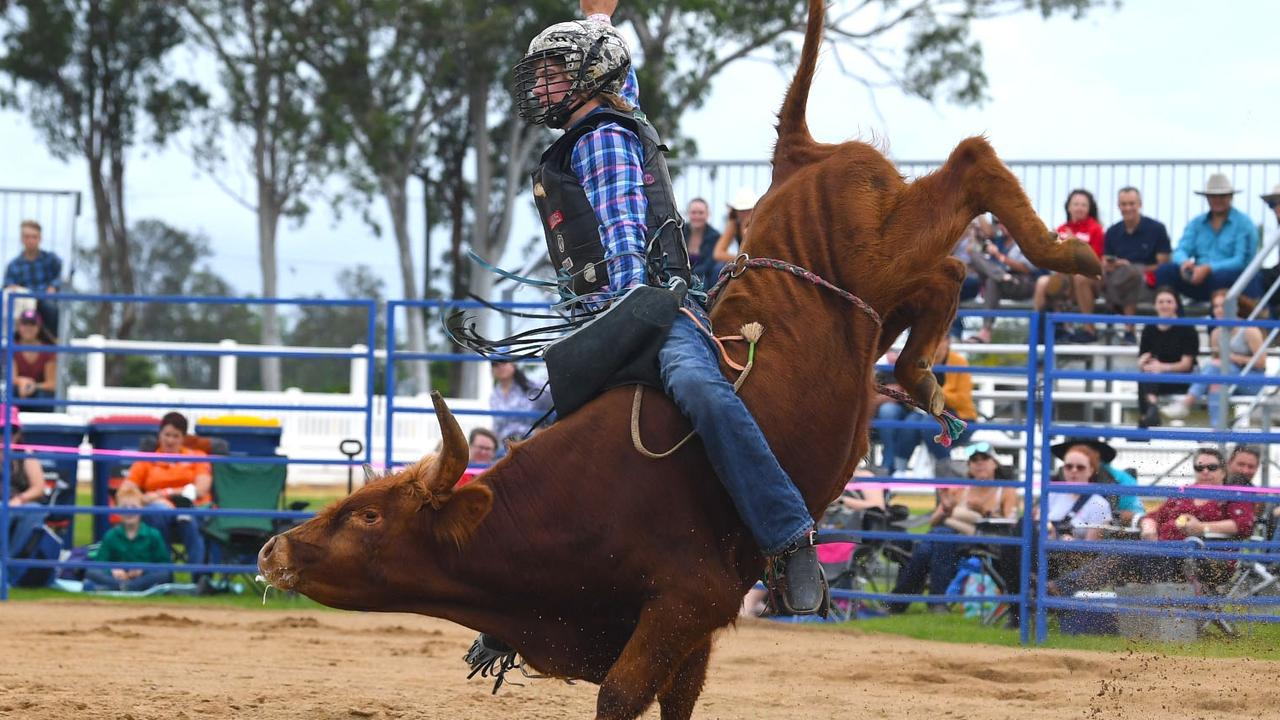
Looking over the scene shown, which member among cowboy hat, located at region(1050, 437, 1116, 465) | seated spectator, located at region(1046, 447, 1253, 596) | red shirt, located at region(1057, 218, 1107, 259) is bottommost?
seated spectator, located at region(1046, 447, 1253, 596)

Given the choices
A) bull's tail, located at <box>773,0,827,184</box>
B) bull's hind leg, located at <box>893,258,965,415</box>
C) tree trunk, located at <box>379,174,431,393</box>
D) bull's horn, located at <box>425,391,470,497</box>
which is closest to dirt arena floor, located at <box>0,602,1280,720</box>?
bull's hind leg, located at <box>893,258,965,415</box>

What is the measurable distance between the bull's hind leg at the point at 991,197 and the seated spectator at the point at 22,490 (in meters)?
7.85

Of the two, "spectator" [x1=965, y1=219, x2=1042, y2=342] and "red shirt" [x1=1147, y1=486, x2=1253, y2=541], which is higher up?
"spectator" [x1=965, y1=219, x2=1042, y2=342]

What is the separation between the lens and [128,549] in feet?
35.3

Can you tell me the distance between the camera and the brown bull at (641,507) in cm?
439

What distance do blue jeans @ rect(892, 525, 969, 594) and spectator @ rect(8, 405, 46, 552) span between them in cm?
604

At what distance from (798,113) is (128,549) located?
7175 mm

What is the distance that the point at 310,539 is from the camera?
4.32m

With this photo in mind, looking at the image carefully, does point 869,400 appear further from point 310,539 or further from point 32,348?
point 32,348

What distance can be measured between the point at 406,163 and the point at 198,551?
18.7 meters

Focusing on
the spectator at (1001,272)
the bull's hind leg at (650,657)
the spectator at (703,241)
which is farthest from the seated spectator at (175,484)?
the bull's hind leg at (650,657)

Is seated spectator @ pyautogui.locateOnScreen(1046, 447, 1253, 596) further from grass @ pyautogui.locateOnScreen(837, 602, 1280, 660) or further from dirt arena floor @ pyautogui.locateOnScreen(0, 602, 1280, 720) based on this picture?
dirt arena floor @ pyautogui.locateOnScreen(0, 602, 1280, 720)

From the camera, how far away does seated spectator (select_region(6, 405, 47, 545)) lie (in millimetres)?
10812

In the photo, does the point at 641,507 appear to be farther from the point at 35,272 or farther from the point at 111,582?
the point at 35,272
